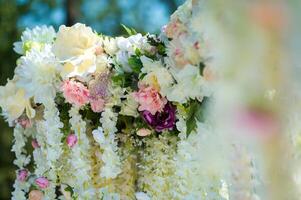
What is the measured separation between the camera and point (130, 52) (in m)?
1.94

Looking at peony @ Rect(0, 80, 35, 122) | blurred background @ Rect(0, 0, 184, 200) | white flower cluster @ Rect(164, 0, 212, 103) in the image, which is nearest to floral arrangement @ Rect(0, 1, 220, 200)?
peony @ Rect(0, 80, 35, 122)

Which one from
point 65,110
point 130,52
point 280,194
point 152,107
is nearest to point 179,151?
point 152,107

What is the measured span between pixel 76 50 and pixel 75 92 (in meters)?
0.13

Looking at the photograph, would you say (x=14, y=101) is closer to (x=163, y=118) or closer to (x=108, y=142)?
(x=108, y=142)

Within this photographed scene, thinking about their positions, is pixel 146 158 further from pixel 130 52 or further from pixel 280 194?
pixel 280 194

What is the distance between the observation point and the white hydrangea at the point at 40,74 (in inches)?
79.4

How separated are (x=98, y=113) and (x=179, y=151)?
346 mm

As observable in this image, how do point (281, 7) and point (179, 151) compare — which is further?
point (179, 151)

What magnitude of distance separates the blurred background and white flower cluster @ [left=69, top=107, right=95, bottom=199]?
362 centimetres

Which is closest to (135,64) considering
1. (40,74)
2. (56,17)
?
(40,74)

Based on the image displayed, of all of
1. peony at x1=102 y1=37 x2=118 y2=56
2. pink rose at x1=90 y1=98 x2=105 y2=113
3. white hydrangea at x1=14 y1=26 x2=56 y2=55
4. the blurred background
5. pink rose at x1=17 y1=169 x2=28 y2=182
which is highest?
the blurred background

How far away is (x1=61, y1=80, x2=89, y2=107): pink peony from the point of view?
1.99m

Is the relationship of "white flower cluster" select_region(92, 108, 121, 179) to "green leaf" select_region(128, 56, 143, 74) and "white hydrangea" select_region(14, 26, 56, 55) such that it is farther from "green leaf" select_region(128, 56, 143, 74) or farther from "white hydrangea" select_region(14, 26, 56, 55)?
"white hydrangea" select_region(14, 26, 56, 55)

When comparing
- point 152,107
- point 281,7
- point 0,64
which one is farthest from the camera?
point 0,64
